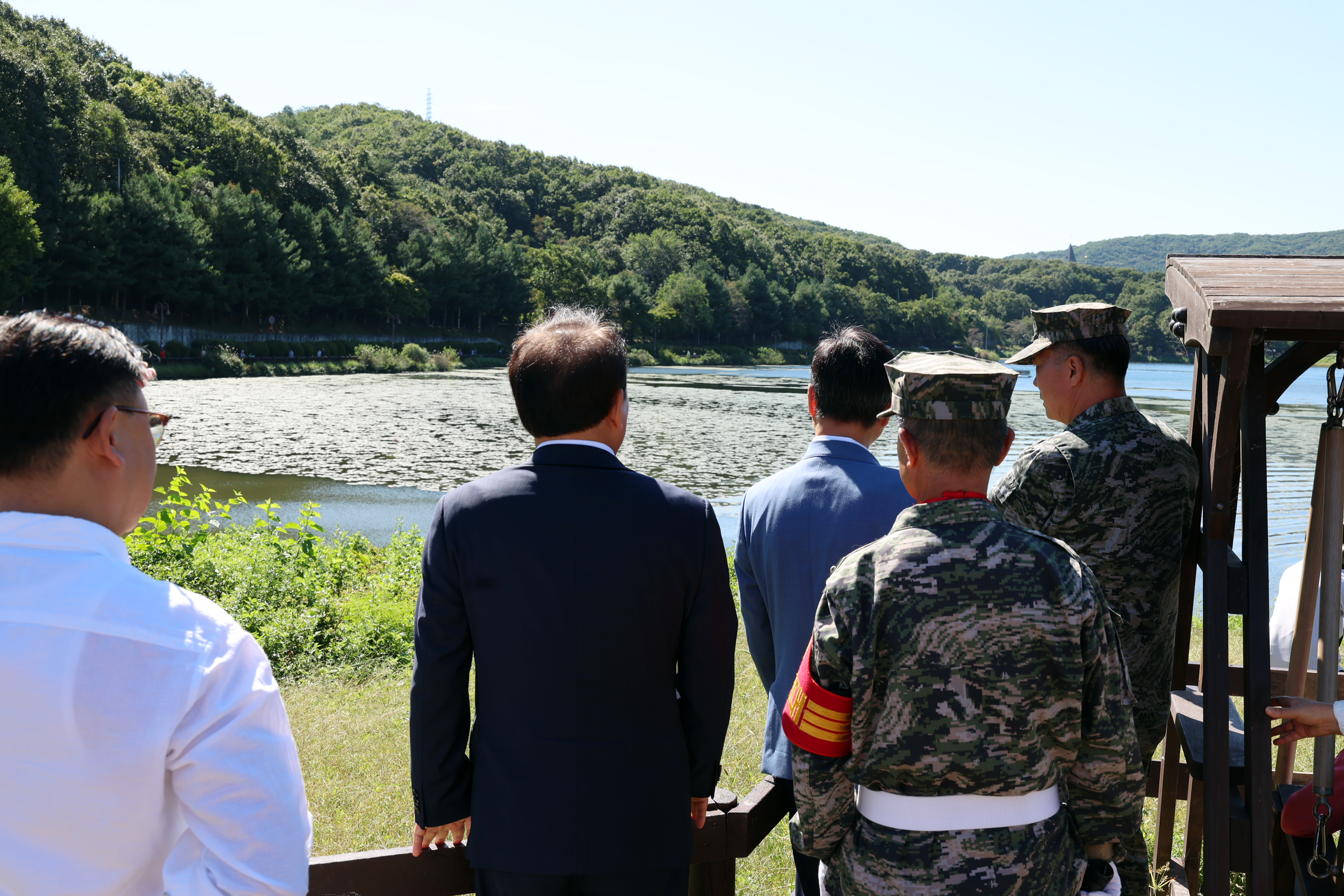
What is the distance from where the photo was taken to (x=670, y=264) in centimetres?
11712

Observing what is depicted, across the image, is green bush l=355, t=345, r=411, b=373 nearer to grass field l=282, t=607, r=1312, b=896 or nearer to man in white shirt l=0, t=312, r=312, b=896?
grass field l=282, t=607, r=1312, b=896

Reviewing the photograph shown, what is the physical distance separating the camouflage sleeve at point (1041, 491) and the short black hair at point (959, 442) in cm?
97

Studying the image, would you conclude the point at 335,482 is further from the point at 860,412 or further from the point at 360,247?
the point at 360,247

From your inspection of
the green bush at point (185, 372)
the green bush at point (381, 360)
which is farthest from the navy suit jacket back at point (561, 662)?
the green bush at point (381, 360)

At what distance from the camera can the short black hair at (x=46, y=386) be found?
1.24m

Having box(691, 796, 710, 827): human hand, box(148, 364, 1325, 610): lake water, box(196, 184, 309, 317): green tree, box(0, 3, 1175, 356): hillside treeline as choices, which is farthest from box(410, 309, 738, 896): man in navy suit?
box(196, 184, 309, 317): green tree

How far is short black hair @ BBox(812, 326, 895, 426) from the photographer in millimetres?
2670

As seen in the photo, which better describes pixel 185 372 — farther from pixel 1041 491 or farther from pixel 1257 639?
pixel 1257 639

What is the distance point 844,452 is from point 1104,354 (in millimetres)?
915

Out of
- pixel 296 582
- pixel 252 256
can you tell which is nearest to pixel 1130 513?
pixel 296 582

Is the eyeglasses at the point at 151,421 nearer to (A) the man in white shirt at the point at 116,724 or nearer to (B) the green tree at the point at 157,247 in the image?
(A) the man in white shirt at the point at 116,724

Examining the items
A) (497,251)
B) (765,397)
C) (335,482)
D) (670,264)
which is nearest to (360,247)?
(497,251)

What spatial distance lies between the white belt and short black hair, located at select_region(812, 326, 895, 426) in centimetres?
118

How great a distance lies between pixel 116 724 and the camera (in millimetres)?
1141
